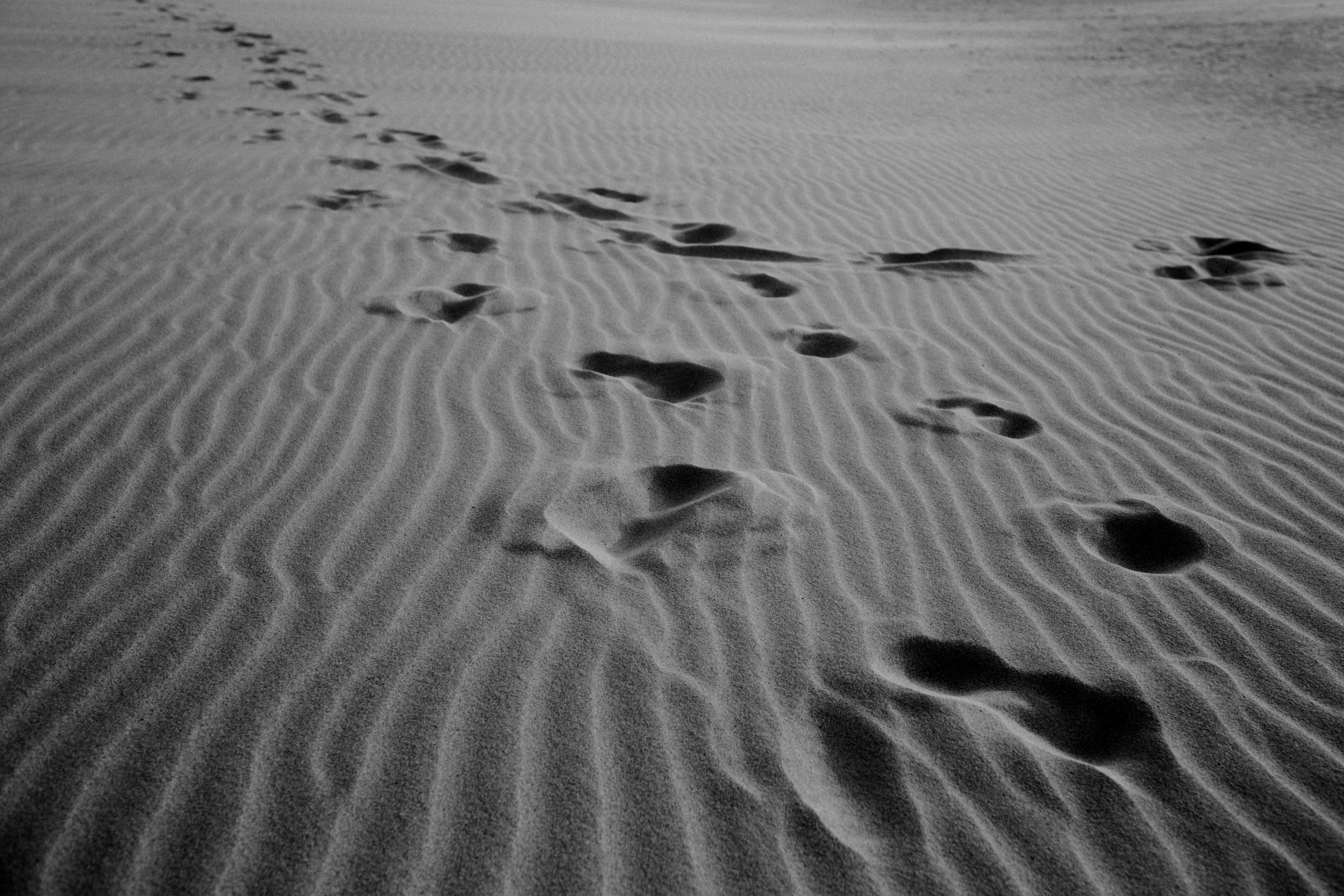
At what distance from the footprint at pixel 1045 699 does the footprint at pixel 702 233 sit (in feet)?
11.4

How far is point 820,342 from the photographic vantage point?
3.92 meters

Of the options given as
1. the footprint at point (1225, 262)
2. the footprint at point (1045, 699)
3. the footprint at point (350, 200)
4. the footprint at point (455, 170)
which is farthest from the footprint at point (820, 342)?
the footprint at point (455, 170)

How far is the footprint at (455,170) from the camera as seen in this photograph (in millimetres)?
6297

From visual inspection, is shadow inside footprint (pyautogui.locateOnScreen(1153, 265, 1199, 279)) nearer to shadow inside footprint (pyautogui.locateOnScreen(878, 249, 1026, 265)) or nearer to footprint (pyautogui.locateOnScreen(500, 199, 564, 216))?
shadow inside footprint (pyautogui.locateOnScreen(878, 249, 1026, 265))

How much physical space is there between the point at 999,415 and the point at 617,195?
144 inches

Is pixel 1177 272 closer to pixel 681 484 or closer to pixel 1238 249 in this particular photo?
pixel 1238 249

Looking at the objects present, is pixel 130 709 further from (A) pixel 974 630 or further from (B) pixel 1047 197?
(B) pixel 1047 197

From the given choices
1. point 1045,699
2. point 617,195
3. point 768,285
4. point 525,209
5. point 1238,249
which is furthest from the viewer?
point 617,195

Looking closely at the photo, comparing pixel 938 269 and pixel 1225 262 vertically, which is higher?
pixel 1225 262

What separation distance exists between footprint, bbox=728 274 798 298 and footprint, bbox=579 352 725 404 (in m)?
0.97

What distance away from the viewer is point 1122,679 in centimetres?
213

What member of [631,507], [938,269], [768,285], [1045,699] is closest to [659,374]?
[631,507]

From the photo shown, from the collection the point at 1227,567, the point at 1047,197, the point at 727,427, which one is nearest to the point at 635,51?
the point at 1047,197

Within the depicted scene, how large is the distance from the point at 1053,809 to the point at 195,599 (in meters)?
2.12
